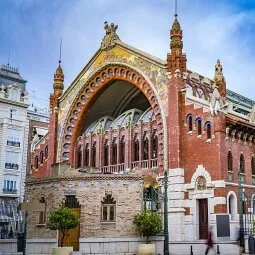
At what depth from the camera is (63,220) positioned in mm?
29953

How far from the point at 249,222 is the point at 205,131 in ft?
24.6

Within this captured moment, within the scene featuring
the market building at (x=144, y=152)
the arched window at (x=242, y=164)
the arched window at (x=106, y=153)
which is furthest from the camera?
the arched window at (x=106, y=153)

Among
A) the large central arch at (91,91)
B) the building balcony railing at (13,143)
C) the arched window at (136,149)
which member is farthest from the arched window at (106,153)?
the building balcony railing at (13,143)

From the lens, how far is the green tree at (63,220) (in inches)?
1182

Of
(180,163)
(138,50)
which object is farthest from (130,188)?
(138,50)

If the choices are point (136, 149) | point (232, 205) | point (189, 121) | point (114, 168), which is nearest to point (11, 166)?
point (114, 168)

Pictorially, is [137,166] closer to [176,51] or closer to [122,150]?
[122,150]

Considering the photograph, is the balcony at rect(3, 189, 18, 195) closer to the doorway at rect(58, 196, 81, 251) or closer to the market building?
the market building

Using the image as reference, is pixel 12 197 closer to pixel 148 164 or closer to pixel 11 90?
pixel 11 90

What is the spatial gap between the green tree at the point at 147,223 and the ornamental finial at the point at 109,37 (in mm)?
18609

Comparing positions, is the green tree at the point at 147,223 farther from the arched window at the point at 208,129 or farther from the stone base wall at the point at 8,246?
the stone base wall at the point at 8,246

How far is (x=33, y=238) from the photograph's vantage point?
34.5 m

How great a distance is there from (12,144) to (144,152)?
92.3ft

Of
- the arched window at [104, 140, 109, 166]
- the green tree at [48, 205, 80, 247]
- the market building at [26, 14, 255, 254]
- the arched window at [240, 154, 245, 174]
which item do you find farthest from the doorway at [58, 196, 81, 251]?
the arched window at [240, 154, 245, 174]
